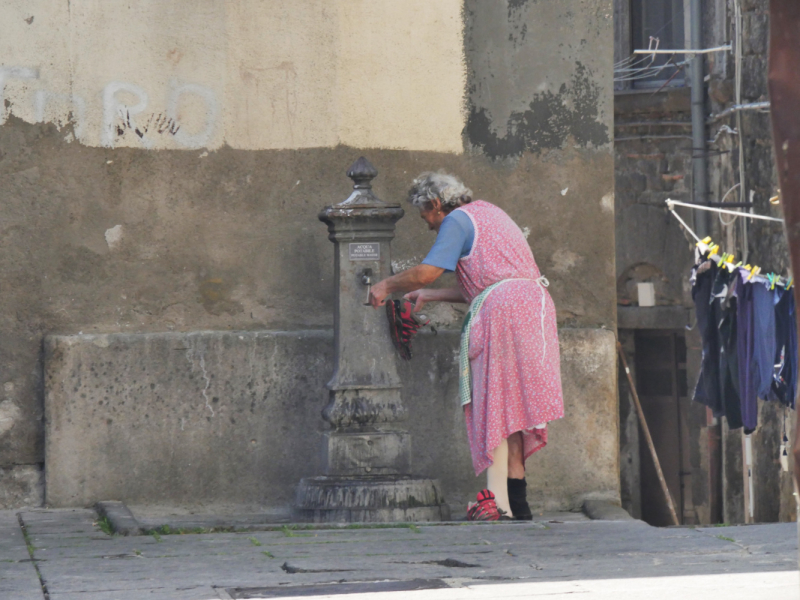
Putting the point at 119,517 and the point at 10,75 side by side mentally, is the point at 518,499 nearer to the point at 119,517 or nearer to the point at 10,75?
the point at 119,517

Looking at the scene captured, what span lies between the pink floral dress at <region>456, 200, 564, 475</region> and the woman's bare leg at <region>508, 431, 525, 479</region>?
97mm

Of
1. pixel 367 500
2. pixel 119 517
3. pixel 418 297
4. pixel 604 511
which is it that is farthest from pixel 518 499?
pixel 119 517

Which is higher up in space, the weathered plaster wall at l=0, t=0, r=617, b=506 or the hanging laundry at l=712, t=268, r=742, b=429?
the weathered plaster wall at l=0, t=0, r=617, b=506

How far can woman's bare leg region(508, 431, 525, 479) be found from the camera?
537 centimetres

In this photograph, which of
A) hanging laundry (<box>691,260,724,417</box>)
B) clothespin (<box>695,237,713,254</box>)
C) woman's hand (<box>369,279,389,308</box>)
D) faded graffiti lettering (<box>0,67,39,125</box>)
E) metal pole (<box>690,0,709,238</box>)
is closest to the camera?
woman's hand (<box>369,279,389,308</box>)

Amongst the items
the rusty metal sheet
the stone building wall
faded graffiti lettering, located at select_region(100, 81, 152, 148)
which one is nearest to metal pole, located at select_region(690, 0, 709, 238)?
the stone building wall

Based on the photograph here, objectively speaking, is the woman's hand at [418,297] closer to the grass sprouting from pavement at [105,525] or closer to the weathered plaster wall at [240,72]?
the weathered plaster wall at [240,72]

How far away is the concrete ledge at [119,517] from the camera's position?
15.9 feet

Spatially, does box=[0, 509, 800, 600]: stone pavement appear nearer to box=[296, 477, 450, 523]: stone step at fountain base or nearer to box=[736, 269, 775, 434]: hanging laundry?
box=[296, 477, 450, 523]: stone step at fountain base

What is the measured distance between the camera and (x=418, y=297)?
18.1ft

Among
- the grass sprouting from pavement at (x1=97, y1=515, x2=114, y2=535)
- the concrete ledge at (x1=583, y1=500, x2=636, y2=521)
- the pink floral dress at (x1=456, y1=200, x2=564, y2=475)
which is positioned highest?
the pink floral dress at (x1=456, y1=200, x2=564, y2=475)

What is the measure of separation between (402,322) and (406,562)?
1586 mm

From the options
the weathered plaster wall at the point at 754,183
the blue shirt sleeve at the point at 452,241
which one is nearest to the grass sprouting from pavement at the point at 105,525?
the blue shirt sleeve at the point at 452,241

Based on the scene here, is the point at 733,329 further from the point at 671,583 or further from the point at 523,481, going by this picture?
the point at 671,583
